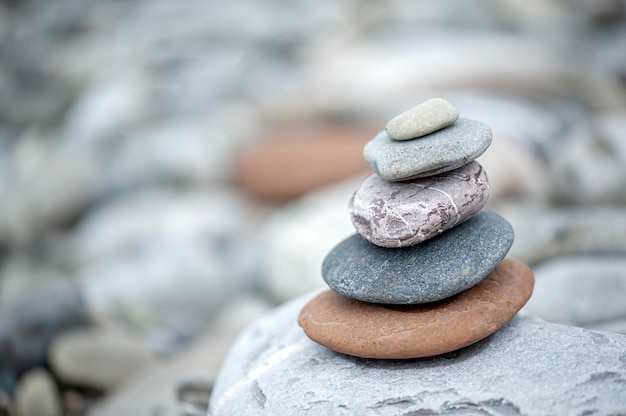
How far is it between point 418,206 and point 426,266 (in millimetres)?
230

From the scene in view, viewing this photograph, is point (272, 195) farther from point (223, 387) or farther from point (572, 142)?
point (223, 387)

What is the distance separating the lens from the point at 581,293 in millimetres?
3279

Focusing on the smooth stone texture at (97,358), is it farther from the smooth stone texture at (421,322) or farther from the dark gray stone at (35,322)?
the smooth stone texture at (421,322)

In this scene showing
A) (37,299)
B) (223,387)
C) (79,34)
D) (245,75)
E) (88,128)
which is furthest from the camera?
(79,34)

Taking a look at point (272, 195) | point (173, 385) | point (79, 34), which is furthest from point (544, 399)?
point (79, 34)

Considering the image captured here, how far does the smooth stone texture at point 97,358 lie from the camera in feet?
11.5

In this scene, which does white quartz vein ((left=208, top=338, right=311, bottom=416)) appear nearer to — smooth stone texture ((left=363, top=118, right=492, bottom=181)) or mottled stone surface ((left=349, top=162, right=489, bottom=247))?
mottled stone surface ((left=349, top=162, right=489, bottom=247))

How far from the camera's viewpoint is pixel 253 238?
5535 mm

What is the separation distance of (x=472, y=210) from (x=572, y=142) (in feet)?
10.4

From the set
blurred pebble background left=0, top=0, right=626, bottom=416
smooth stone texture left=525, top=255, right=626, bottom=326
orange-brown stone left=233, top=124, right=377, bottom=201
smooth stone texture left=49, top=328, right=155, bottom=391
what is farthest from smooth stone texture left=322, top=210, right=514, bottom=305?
orange-brown stone left=233, top=124, right=377, bottom=201

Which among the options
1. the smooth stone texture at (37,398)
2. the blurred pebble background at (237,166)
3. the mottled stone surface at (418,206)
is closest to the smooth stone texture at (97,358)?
the blurred pebble background at (237,166)

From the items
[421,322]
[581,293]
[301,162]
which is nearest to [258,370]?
[421,322]

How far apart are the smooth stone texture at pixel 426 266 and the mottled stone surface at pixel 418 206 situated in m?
0.09

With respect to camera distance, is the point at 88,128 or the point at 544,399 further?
the point at 88,128
